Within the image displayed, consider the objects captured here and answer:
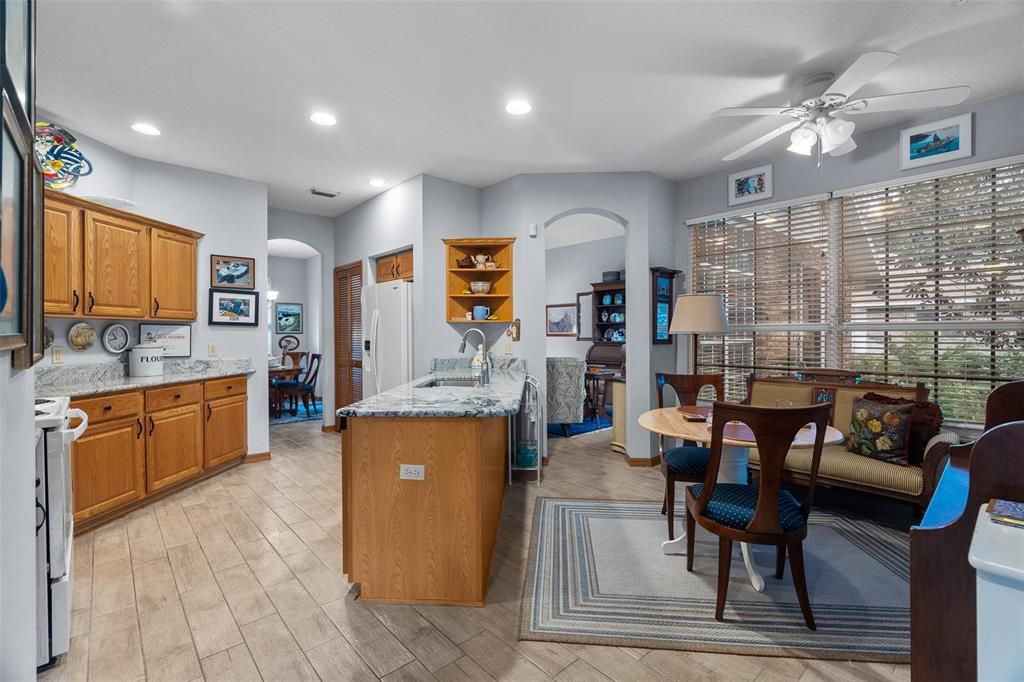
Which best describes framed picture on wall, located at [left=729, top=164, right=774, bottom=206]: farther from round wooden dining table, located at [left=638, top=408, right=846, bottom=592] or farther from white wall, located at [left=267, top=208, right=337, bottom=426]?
white wall, located at [left=267, top=208, right=337, bottom=426]

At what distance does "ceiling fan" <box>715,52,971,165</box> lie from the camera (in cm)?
217

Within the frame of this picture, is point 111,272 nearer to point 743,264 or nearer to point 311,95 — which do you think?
point 311,95

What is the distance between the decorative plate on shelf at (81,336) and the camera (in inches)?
131

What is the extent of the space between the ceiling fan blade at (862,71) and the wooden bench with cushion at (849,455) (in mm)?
1783

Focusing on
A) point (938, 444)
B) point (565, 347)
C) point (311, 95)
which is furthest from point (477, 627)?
point (565, 347)

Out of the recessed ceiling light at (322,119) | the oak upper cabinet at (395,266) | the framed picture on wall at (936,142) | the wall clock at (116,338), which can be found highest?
the recessed ceiling light at (322,119)

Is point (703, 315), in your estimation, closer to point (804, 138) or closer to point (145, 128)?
point (804, 138)

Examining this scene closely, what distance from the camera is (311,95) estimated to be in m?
2.88

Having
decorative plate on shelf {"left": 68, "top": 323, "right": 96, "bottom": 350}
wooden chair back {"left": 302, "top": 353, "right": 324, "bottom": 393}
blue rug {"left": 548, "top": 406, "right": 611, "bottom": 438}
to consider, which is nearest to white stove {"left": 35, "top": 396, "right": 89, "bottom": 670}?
decorative plate on shelf {"left": 68, "top": 323, "right": 96, "bottom": 350}

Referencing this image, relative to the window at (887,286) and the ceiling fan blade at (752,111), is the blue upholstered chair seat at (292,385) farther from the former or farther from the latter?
the ceiling fan blade at (752,111)

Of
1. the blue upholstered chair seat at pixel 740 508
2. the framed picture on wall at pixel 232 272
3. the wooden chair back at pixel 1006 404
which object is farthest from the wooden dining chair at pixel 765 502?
the framed picture on wall at pixel 232 272

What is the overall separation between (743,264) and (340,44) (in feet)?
11.9

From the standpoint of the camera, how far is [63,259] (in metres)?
2.97

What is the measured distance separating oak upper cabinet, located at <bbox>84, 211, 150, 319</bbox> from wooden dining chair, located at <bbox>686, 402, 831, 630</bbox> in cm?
408
